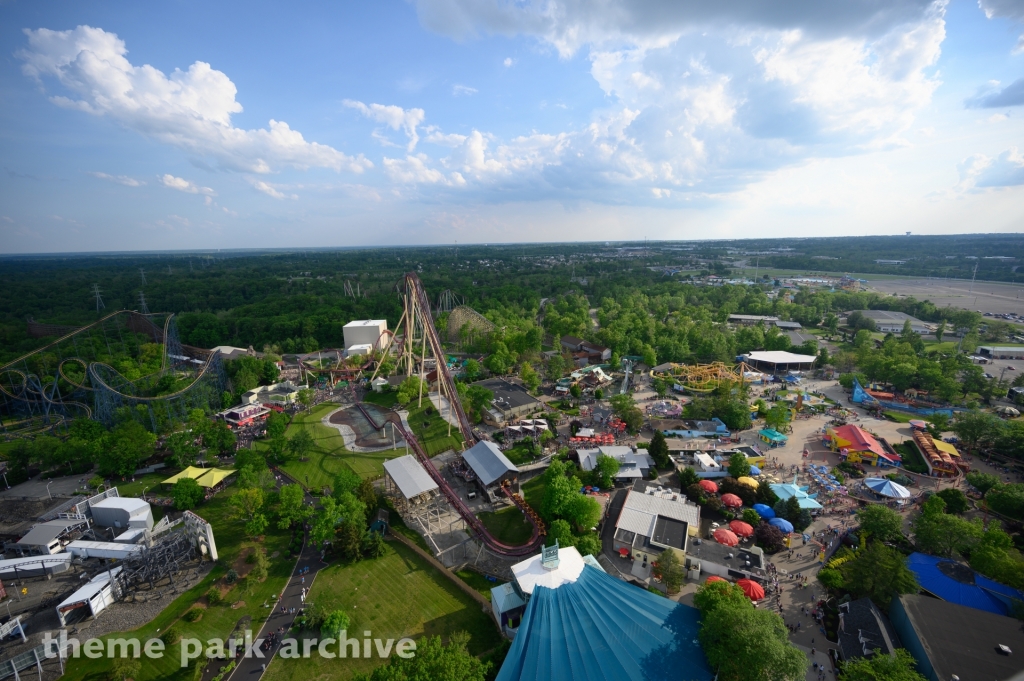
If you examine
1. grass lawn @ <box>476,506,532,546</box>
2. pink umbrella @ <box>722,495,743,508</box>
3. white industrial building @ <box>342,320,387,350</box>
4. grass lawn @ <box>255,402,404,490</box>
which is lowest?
grass lawn @ <box>476,506,532,546</box>

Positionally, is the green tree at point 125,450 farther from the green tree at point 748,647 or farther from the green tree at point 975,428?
the green tree at point 975,428

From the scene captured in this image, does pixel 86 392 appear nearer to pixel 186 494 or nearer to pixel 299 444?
pixel 186 494

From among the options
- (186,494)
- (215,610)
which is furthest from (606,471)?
(186,494)

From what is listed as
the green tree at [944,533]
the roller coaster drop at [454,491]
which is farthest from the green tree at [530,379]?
the green tree at [944,533]

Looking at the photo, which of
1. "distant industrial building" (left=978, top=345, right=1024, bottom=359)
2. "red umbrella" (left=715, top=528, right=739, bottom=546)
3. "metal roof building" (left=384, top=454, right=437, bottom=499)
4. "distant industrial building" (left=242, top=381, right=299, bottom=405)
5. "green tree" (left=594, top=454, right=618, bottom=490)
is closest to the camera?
"red umbrella" (left=715, top=528, right=739, bottom=546)

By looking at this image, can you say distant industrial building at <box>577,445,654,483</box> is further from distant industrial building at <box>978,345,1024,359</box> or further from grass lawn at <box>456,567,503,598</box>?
distant industrial building at <box>978,345,1024,359</box>

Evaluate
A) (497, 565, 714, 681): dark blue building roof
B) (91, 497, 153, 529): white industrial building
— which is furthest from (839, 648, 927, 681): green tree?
(91, 497, 153, 529): white industrial building

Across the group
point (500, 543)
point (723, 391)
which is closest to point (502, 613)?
point (500, 543)
